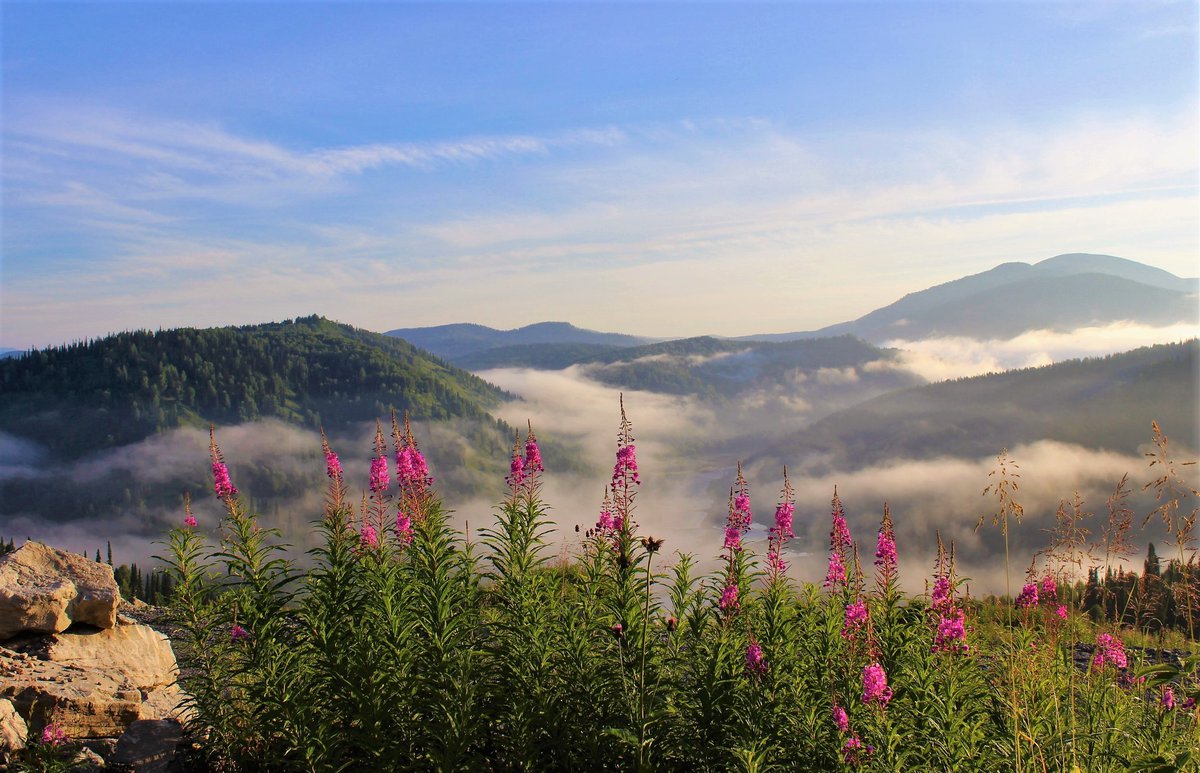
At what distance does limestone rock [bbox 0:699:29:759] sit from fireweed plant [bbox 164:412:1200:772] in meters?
2.29

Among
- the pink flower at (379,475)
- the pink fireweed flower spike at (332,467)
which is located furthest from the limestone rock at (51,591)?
the pink flower at (379,475)

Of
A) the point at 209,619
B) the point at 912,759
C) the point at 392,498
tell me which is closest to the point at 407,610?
the point at 392,498

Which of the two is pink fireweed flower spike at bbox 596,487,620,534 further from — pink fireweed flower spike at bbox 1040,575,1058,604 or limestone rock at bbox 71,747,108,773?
limestone rock at bbox 71,747,108,773

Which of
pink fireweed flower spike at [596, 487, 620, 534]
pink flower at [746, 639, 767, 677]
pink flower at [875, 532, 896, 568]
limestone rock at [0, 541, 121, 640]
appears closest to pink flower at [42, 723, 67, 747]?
limestone rock at [0, 541, 121, 640]

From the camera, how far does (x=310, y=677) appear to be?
24.8 ft

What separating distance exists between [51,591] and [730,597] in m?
11.0

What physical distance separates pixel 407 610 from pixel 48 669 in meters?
7.48

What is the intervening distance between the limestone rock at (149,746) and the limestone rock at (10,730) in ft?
3.39

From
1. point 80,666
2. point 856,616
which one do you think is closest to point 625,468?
point 856,616

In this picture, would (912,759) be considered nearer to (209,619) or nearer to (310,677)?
(310,677)

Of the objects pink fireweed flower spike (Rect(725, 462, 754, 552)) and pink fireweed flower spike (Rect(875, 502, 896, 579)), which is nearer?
pink fireweed flower spike (Rect(725, 462, 754, 552))

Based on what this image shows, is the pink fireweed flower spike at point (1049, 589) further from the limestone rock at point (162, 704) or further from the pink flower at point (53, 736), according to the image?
the limestone rock at point (162, 704)

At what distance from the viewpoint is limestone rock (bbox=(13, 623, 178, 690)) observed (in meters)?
11.2

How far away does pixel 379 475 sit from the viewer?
815 cm
